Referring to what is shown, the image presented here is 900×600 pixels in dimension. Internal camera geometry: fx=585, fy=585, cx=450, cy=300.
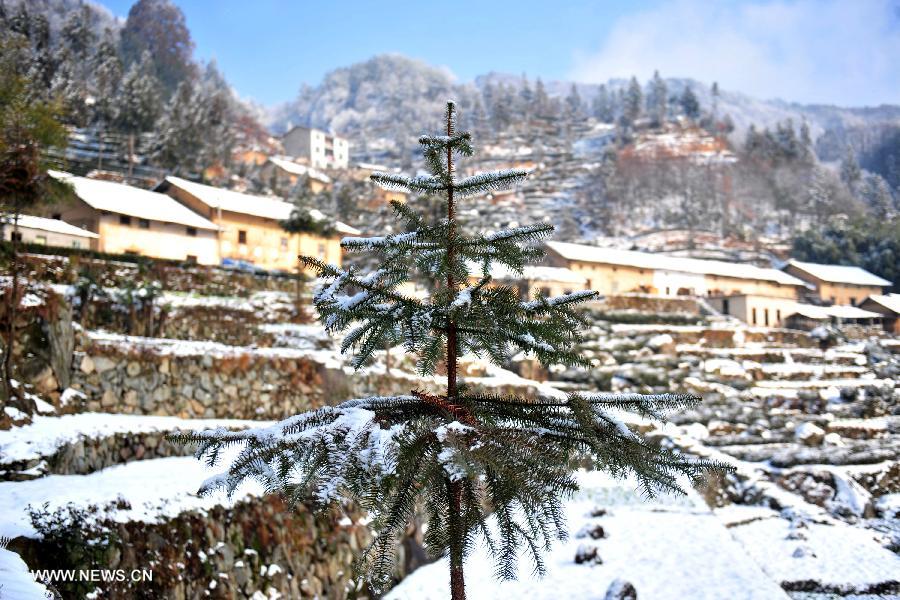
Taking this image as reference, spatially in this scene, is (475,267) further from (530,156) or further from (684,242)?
(530,156)

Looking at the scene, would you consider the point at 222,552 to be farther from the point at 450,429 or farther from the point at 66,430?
the point at 450,429

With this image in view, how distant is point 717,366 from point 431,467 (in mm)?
41866

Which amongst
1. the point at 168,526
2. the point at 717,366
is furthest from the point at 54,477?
the point at 717,366

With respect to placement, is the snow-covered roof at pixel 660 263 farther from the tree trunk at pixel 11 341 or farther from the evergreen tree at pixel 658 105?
the evergreen tree at pixel 658 105

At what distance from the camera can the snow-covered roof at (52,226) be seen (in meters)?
30.3

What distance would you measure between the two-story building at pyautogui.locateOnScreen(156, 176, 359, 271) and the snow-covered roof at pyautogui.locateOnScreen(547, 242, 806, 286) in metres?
25.9

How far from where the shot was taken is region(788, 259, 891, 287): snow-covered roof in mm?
71000

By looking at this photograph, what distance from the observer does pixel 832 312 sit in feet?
205

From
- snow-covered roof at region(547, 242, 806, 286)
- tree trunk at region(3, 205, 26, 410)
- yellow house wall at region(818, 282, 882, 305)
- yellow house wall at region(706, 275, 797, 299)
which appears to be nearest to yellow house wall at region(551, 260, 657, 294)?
snow-covered roof at region(547, 242, 806, 286)

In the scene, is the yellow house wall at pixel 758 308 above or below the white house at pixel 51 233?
below

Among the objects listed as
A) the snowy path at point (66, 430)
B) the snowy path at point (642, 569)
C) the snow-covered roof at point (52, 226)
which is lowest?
the snowy path at point (642, 569)

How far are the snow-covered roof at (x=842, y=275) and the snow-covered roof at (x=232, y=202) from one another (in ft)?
205

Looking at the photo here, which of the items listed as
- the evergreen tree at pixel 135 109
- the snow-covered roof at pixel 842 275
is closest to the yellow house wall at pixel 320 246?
the evergreen tree at pixel 135 109

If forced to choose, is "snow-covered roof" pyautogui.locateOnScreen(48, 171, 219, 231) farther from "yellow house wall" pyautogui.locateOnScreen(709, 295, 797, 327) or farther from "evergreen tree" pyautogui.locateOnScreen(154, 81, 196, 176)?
"yellow house wall" pyautogui.locateOnScreen(709, 295, 797, 327)
